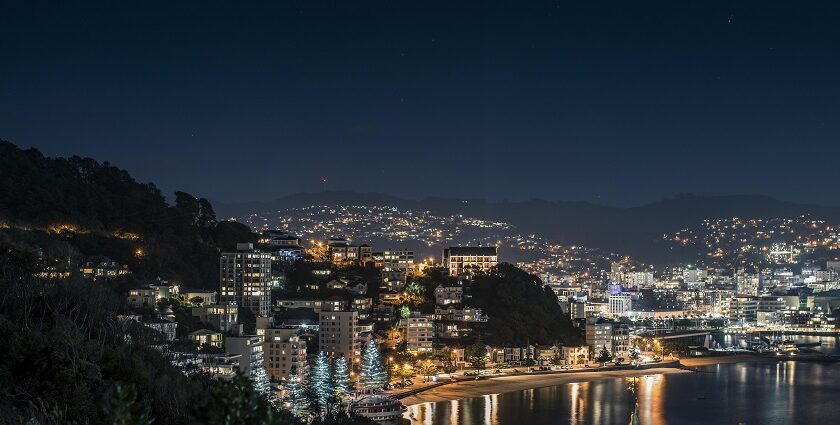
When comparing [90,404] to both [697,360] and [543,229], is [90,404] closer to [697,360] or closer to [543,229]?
[697,360]

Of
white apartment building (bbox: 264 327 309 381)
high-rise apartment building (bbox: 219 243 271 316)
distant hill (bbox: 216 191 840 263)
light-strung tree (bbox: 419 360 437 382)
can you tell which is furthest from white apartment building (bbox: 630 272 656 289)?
white apartment building (bbox: 264 327 309 381)

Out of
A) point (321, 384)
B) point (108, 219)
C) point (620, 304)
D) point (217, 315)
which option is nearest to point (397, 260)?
point (108, 219)

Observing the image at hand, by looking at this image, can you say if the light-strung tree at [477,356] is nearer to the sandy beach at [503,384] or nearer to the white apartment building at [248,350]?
the sandy beach at [503,384]

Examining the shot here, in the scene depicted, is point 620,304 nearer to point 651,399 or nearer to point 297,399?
point 651,399

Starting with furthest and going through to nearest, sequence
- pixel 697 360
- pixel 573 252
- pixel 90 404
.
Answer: pixel 573 252, pixel 697 360, pixel 90 404

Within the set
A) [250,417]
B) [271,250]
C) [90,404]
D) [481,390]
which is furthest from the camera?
[271,250]

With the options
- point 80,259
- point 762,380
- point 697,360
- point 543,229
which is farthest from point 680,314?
point 543,229

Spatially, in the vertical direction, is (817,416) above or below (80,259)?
below
